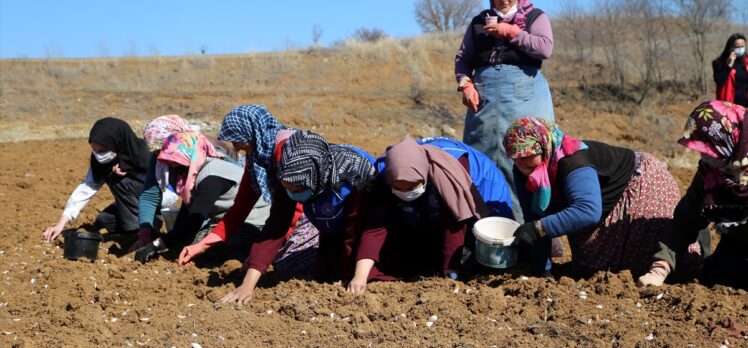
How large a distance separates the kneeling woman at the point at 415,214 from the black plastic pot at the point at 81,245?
201 cm

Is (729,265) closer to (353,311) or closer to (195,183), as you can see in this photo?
(353,311)

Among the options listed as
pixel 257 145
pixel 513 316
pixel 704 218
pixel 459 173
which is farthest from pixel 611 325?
pixel 257 145

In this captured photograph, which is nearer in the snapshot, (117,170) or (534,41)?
(534,41)

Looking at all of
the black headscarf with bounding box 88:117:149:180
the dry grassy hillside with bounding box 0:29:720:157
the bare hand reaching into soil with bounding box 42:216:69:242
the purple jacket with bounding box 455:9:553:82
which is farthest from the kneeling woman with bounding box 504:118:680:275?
the dry grassy hillside with bounding box 0:29:720:157

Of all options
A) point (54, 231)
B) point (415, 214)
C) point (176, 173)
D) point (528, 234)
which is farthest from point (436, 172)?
point (54, 231)

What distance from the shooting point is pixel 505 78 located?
17.6 ft

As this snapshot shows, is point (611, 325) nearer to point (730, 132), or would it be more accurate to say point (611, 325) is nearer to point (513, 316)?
point (513, 316)

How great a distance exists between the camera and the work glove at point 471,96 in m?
5.41

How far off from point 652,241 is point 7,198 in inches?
255

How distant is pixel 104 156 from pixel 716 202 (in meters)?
4.27

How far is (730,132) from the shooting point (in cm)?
365

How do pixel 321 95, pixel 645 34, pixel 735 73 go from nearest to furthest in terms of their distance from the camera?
pixel 735 73
pixel 321 95
pixel 645 34

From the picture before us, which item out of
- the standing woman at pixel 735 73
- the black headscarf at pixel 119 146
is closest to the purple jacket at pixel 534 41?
the black headscarf at pixel 119 146

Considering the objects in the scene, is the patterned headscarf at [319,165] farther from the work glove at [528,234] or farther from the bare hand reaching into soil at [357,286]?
the work glove at [528,234]
